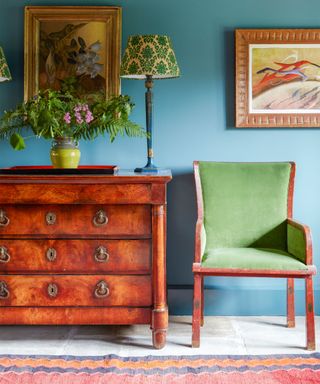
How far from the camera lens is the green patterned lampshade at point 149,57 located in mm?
3438

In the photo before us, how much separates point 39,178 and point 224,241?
48.2 inches

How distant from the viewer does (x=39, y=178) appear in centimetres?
319

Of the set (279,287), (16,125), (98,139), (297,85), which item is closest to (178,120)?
(98,139)

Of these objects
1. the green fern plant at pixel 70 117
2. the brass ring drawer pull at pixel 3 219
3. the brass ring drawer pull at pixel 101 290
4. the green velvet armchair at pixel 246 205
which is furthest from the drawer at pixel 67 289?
the green fern plant at pixel 70 117

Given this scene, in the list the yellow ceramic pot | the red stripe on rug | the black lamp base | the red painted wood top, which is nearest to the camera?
the red stripe on rug

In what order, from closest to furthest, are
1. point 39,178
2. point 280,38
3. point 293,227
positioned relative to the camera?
point 39,178, point 293,227, point 280,38

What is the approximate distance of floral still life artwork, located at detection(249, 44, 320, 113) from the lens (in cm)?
380

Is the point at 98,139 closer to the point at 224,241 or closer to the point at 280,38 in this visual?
the point at 224,241

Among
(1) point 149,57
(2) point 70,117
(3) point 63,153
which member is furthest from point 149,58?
(3) point 63,153

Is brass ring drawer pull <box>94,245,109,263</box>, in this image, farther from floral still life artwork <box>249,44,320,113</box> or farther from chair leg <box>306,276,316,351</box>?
floral still life artwork <box>249,44,320,113</box>

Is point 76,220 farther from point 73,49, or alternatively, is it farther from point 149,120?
point 73,49

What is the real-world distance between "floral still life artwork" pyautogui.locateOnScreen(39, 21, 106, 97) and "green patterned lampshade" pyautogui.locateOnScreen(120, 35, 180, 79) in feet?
1.20

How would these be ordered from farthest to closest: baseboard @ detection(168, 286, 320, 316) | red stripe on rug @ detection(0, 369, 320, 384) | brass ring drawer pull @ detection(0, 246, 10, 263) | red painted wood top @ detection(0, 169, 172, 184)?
baseboard @ detection(168, 286, 320, 316)
brass ring drawer pull @ detection(0, 246, 10, 263)
red painted wood top @ detection(0, 169, 172, 184)
red stripe on rug @ detection(0, 369, 320, 384)

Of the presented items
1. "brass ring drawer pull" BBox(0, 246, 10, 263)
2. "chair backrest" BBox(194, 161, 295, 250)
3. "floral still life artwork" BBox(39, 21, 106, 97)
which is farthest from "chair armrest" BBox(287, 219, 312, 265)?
"brass ring drawer pull" BBox(0, 246, 10, 263)
